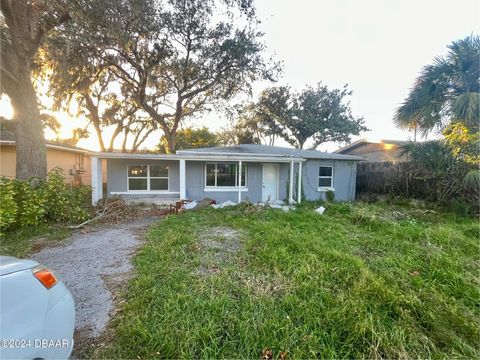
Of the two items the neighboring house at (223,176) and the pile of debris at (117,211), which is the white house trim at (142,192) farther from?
the pile of debris at (117,211)

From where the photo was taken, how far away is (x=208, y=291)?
2914 millimetres

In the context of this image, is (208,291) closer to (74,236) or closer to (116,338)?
(116,338)

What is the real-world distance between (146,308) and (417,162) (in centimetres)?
1048

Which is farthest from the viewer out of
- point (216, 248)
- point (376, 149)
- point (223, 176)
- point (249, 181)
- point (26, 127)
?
point (376, 149)

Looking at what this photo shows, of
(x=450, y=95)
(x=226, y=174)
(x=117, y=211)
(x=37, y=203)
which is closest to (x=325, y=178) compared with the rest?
(x=226, y=174)

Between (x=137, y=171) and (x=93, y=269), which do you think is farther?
(x=137, y=171)

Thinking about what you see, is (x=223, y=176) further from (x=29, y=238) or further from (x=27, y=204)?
(x=29, y=238)

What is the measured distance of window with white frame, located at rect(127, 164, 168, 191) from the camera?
9883mm

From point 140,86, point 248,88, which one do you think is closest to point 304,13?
point 248,88

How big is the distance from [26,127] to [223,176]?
7.10 meters

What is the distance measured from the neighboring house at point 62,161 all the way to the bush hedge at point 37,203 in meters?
2.93

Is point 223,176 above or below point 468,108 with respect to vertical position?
below

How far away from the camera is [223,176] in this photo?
10.5m

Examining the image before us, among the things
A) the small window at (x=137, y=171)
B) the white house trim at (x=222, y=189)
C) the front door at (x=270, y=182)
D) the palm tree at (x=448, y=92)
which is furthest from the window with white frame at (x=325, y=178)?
the small window at (x=137, y=171)
